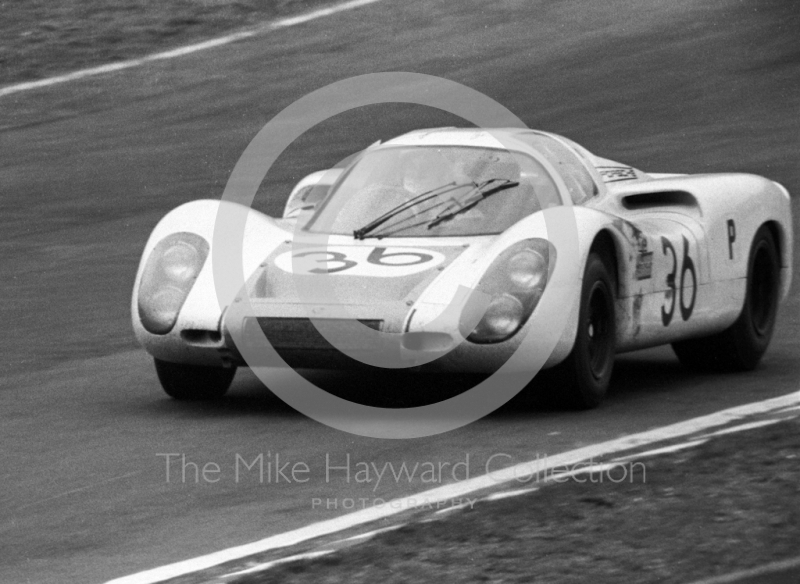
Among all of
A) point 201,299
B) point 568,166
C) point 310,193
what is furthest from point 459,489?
point 310,193

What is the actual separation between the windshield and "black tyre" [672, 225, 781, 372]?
1.33 metres

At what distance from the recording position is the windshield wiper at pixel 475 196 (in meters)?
7.95

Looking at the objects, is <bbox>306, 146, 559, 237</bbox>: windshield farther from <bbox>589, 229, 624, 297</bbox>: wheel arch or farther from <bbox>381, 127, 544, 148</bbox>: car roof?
<bbox>589, 229, 624, 297</bbox>: wheel arch

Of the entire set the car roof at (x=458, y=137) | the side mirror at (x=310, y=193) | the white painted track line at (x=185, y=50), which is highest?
the white painted track line at (x=185, y=50)

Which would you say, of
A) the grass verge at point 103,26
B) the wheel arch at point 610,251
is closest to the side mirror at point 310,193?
the wheel arch at point 610,251

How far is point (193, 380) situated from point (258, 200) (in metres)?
7.09

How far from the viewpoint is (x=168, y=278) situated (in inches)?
305

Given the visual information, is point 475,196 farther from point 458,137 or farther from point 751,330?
point 751,330

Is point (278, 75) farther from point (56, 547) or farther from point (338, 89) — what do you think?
point (56, 547)

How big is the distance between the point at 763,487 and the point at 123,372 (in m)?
4.16

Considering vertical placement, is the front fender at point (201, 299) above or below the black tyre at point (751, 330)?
above

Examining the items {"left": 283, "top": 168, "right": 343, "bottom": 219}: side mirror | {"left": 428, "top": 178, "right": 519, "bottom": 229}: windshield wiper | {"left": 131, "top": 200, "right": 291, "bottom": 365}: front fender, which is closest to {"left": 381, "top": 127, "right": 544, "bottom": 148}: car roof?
{"left": 428, "top": 178, "right": 519, "bottom": 229}: windshield wiper

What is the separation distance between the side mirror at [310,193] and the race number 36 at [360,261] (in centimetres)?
120

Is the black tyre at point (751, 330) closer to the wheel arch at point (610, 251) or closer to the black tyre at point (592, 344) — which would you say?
the wheel arch at point (610, 251)
